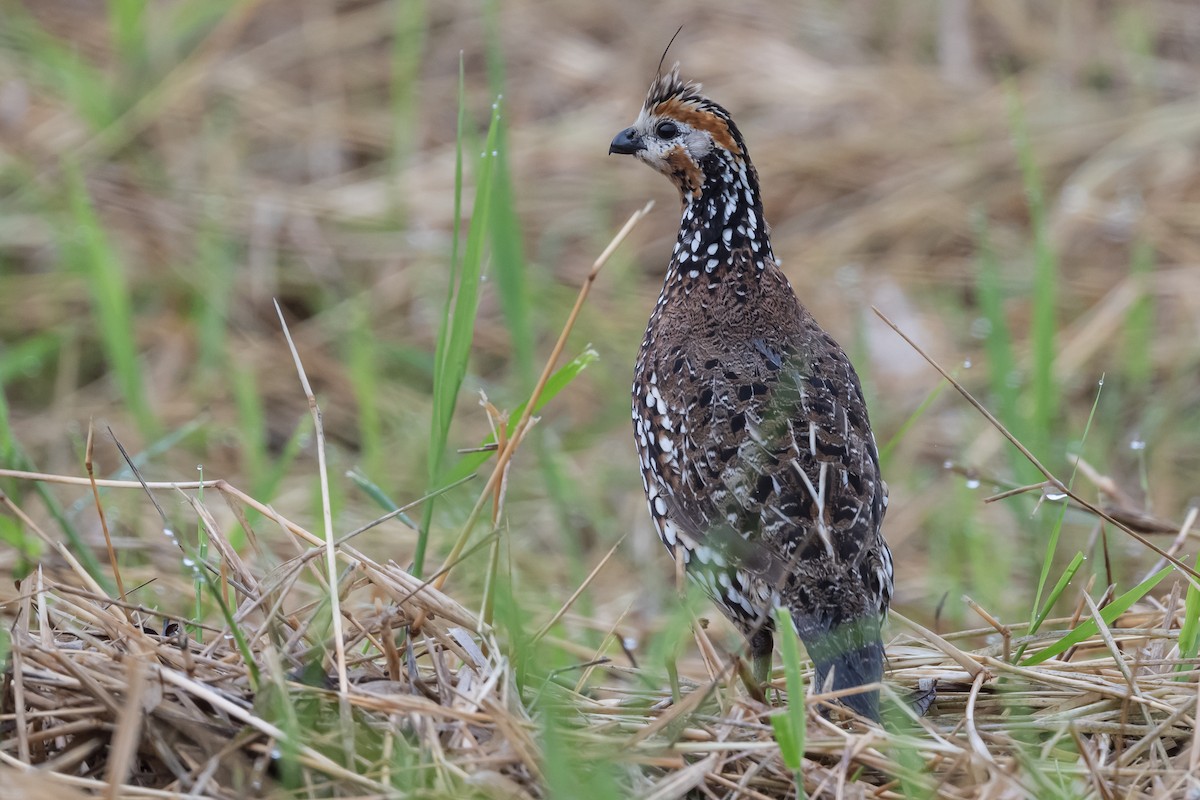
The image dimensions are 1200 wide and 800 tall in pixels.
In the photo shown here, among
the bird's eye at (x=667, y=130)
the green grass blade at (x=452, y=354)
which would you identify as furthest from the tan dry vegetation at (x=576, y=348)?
the bird's eye at (x=667, y=130)

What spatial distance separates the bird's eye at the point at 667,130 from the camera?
4625 mm

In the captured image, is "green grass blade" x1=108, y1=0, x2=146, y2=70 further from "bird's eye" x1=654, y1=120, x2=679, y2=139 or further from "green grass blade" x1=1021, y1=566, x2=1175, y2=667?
"green grass blade" x1=1021, y1=566, x2=1175, y2=667

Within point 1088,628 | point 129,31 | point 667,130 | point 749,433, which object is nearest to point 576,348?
point 667,130

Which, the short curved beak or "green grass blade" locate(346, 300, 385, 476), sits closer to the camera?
the short curved beak

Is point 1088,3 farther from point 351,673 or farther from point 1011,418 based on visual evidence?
point 351,673

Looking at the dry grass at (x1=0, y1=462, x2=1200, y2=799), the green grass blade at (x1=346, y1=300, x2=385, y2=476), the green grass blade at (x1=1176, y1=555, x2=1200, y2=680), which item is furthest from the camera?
the green grass blade at (x1=346, y1=300, x2=385, y2=476)

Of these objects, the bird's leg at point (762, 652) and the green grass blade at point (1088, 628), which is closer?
the green grass blade at point (1088, 628)

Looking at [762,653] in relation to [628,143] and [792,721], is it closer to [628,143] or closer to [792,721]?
[792,721]

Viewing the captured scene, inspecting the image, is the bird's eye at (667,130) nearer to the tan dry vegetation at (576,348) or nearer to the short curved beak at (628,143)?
the short curved beak at (628,143)

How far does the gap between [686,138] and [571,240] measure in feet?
12.4

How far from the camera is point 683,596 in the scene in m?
3.32

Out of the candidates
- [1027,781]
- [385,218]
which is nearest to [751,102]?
[385,218]

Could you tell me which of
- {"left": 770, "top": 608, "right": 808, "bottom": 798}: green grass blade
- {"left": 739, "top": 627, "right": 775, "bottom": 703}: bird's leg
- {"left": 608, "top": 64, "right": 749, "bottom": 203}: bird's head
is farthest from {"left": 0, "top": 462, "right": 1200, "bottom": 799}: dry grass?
{"left": 608, "top": 64, "right": 749, "bottom": 203}: bird's head

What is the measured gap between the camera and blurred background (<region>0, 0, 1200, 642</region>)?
248 inches
